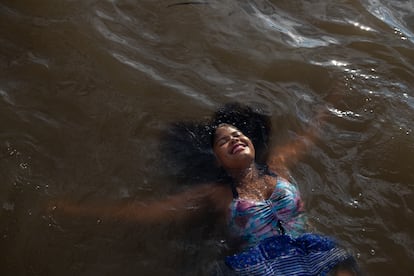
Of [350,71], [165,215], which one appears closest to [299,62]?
[350,71]

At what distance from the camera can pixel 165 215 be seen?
383 cm

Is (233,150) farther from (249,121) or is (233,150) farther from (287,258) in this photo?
(287,258)

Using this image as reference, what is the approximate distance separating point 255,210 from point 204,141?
1080mm

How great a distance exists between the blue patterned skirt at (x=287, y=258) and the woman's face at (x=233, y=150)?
776mm

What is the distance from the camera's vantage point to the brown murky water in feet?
11.8

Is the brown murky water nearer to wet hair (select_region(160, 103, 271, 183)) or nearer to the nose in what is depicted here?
wet hair (select_region(160, 103, 271, 183))

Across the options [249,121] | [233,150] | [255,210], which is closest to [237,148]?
[233,150]

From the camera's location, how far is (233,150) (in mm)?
4043

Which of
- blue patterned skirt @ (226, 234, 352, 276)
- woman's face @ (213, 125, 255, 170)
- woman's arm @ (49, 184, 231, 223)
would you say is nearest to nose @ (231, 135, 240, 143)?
woman's face @ (213, 125, 255, 170)

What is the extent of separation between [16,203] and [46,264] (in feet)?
1.82

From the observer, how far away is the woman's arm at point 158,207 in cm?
369

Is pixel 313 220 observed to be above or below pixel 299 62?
below

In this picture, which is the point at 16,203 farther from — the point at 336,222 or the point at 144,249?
the point at 336,222

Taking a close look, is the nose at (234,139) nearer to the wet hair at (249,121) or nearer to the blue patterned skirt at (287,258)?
the wet hair at (249,121)
